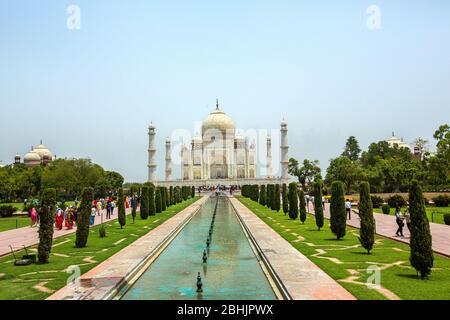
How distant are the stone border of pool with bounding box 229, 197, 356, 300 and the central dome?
59.0 metres

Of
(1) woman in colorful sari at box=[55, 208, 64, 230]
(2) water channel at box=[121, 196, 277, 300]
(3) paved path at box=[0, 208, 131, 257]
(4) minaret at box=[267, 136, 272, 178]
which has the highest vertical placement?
(4) minaret at box=[267, 136, 272, 178]

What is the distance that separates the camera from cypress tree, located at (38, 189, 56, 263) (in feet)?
39.0

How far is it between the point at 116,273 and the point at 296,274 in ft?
12.4

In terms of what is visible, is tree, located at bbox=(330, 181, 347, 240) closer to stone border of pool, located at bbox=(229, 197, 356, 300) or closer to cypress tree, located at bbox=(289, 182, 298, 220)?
stone border of pool, located at bbox=(229, 197, 356, 300)

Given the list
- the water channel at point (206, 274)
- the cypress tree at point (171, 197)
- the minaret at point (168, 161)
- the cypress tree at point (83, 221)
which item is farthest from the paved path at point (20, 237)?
the minaret at point (168, 161)

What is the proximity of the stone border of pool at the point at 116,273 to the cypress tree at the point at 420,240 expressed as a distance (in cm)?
569

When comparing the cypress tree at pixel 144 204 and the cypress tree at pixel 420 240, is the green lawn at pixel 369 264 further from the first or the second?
the cypress tree at pixel 144 204

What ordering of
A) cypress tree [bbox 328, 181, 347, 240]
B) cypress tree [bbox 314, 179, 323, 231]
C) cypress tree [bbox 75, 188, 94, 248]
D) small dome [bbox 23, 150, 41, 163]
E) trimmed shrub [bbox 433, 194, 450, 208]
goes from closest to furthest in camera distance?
cypress tree [bbox 75, 188, 94, 248] < cypress tree [bbox 328, 181, 347, 240] < cypress tree [bbox 314, 179, 323, 231] < trimmed shrub [bbox 433, 194, 450, 208] < small dome [bbox 23, 150, 41, 163]

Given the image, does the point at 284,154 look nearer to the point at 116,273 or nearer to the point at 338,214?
the point at 338,214

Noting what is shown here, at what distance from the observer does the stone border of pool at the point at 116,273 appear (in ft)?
27.6

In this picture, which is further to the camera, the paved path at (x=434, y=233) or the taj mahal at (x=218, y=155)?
the taj mahal at (x=218, y=155)

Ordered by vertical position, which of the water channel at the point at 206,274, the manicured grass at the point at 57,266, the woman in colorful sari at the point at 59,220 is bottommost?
the water channel at the point at 206,274

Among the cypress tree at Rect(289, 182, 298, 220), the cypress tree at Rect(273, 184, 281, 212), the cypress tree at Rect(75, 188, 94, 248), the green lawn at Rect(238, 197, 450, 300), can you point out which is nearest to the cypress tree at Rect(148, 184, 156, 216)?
the cypress tree at Rect(273, 184, 281, 212)

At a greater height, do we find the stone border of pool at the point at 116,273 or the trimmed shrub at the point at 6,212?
the trimmed shrub at the point at 6,212
